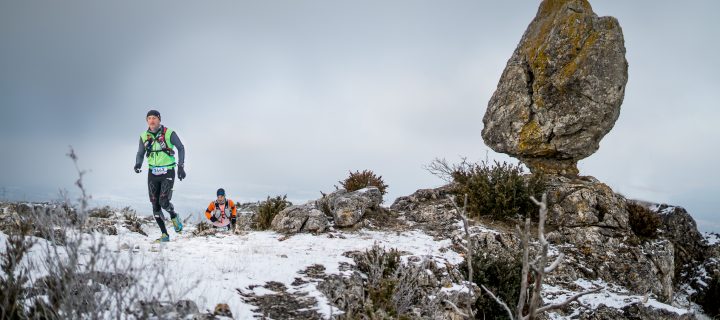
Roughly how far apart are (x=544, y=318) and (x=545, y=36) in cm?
830

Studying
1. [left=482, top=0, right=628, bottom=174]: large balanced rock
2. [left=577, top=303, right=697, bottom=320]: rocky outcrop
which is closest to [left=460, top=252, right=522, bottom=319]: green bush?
[left=577, top=303, right=697, bottom=320]: rocky outcrop

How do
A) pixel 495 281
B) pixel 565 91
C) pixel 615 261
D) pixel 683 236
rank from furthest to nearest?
pixel 683 236
pixel 565 91
pixel 615 261
pixel 495 281

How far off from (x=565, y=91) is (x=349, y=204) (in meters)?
6.93

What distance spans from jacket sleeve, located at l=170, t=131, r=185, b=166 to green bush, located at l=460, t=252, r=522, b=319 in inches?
232

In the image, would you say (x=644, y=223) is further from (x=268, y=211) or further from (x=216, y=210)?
(x=216, y=210)

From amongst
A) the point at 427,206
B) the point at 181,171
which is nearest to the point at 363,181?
the point at 427,206

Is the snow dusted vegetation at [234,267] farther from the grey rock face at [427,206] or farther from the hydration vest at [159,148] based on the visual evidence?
the hydration vest at [159,148]

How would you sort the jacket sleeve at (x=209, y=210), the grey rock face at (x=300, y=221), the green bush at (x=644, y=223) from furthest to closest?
the green bush at (x=644, y=223), the jacket sleeve at (x=209, y=210), the grey rock face at (x=300, y=221)

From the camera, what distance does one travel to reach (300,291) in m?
5.31

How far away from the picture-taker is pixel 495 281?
22.6 feet

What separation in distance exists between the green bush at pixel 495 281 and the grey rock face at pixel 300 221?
332 centimetres

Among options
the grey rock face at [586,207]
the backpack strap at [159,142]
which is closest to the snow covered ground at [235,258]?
the backpack strap at [159,142]

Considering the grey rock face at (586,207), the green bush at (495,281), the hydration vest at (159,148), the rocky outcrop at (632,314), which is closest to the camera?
the green bush at (495,281)

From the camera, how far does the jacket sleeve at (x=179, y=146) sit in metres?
8.05
